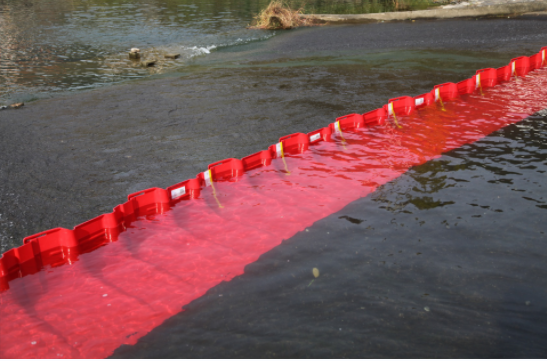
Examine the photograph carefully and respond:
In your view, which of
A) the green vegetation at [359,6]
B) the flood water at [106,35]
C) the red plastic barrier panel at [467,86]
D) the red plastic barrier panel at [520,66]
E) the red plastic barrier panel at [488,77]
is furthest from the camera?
the green vegetation at [359,6]

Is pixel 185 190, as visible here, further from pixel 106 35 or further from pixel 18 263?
pixel 106 35

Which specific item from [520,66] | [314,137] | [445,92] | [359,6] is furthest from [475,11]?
[314,137]

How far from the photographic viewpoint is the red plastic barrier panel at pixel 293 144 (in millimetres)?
7911

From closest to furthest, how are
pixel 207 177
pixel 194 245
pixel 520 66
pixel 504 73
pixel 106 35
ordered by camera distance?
pixel 194 245, pixel 207 177, pixel 504 73, pixel 520 66, pixel 106 35

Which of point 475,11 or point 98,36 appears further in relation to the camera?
point 98,36

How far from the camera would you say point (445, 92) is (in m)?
10.6

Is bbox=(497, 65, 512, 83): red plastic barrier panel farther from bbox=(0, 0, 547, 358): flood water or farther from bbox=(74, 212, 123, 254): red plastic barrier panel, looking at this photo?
bbox=(74, 212, 123, 254): red plastic barrier panel

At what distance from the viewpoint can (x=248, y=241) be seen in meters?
5.65

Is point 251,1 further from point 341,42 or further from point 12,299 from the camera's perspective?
point 12,299

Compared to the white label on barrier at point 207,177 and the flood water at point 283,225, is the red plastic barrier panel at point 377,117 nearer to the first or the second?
the flood water at point 283,225

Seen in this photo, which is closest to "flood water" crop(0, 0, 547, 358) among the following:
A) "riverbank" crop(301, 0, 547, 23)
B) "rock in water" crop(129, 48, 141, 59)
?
"rock in water" crop(129, 48, 141, 59)

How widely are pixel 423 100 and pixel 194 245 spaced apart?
7044mm

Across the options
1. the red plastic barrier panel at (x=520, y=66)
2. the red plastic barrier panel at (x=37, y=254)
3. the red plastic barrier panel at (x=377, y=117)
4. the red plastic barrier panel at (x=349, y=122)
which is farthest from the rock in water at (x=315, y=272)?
the red plastic barrier panel at (x=520, y=66)

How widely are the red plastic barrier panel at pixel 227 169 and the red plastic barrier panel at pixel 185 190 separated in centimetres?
46
